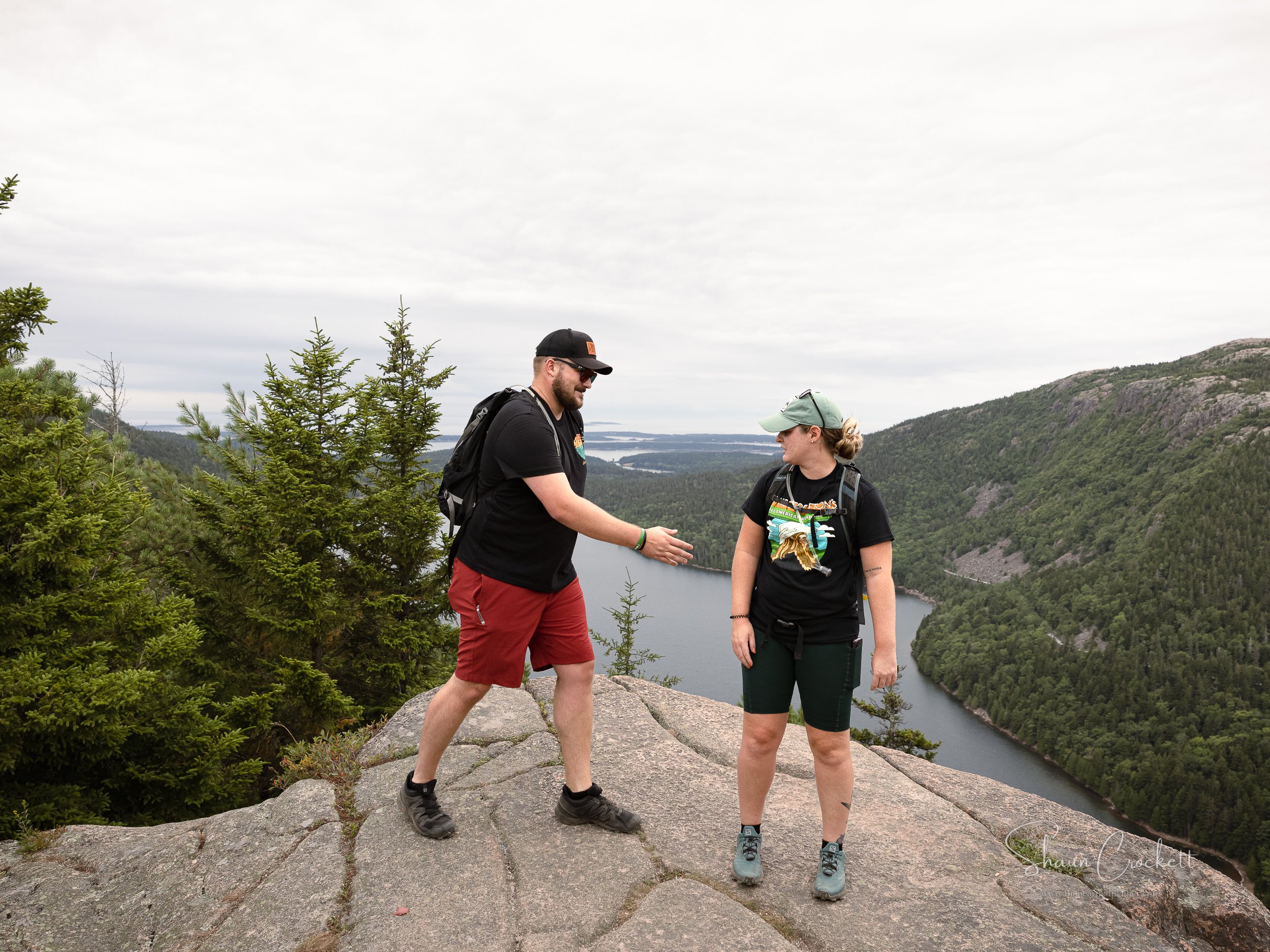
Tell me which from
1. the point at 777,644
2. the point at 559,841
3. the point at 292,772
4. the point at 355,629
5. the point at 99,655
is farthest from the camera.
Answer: the point at 355,629

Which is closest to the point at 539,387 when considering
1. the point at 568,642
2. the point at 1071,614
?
the point at 568,642

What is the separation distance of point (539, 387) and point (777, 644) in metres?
1.44

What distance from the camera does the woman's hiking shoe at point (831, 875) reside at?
2.79m

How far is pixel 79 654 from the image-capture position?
16.1ft

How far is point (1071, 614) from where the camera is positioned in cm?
9819

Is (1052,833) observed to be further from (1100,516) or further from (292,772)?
(1100,516)

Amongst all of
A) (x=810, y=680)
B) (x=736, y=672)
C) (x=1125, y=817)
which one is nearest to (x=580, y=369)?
(x=810, y=680)

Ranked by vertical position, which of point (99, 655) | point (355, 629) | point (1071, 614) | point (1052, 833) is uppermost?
point (99, 655)

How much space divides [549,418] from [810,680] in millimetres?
1471

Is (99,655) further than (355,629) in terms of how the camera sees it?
No

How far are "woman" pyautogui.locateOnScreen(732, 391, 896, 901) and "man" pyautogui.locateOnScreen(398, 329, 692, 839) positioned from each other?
1.53 ft

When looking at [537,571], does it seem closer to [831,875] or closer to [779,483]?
[779,483]

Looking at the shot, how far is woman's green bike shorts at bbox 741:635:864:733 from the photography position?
274 cm

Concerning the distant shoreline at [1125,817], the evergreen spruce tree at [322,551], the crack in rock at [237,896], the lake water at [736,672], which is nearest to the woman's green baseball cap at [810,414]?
the crack in rock at [237,896]
